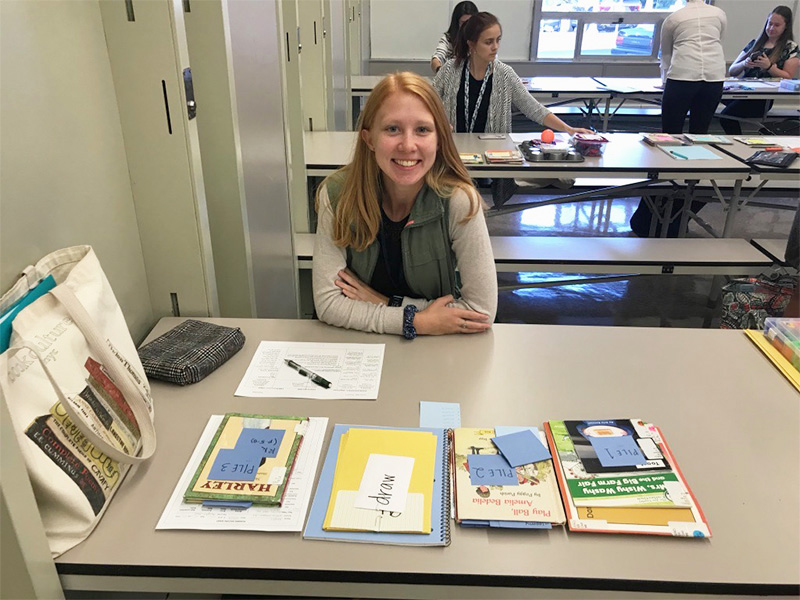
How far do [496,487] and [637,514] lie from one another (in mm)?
212

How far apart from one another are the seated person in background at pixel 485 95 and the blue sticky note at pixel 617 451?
8.20ft

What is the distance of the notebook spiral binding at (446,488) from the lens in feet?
2.99

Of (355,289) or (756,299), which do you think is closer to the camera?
(355,289)

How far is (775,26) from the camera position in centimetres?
547

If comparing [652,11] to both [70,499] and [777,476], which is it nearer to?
[777,476]

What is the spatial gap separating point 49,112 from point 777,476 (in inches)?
54.3

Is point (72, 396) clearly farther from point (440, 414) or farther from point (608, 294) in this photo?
point (608, 294)

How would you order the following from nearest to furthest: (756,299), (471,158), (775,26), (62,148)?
1. (62,148)
2. (756,299)
3. (471,158)
4. (775,26)

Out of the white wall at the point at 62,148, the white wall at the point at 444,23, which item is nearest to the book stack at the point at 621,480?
the white wall at the point at 62,148

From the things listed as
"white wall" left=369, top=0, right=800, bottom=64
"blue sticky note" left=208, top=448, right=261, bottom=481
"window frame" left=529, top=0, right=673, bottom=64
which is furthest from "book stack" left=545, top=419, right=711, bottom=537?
"window frame" left=529, top=0, right=673, bottom=64

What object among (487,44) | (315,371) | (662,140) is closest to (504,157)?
(487,44)

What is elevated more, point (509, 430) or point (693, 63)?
point (693, 63)

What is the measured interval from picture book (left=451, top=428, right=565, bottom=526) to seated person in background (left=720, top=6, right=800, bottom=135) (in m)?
5.90

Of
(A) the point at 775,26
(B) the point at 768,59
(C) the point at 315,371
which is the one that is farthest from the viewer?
(B) the point at 768,59
